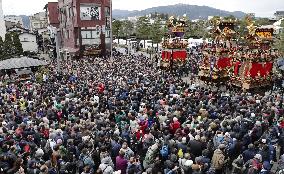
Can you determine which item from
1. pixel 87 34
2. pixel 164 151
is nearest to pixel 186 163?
pixel 164 151

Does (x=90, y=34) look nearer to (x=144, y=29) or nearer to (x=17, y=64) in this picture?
(x=144, y=29)

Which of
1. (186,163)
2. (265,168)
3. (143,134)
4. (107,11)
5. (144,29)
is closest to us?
(265,168)

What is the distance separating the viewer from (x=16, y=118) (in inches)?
623

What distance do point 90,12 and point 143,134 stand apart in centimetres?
3406

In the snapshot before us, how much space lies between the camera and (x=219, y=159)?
10680 millimetres

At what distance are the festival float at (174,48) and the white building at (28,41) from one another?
3099 centimetres

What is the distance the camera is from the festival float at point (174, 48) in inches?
1325

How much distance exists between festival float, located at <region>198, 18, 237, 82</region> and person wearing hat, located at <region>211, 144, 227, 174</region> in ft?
55.2

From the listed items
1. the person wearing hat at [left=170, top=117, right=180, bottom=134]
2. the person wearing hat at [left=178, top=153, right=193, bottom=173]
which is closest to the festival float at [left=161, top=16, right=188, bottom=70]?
the person wearing hat at [left=170, top=117, right=180, bottom=134]

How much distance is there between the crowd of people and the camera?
10.5 meters

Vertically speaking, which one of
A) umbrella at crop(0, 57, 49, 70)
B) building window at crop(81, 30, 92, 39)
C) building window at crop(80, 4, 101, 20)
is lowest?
umbrella at crop(0, 57, 49, 70)

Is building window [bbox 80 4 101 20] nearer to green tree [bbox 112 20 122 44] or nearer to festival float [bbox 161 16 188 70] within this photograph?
festival float [bbox 161 16 188 70]

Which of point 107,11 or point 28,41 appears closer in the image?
point 107,11

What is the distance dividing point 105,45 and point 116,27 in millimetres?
25620
